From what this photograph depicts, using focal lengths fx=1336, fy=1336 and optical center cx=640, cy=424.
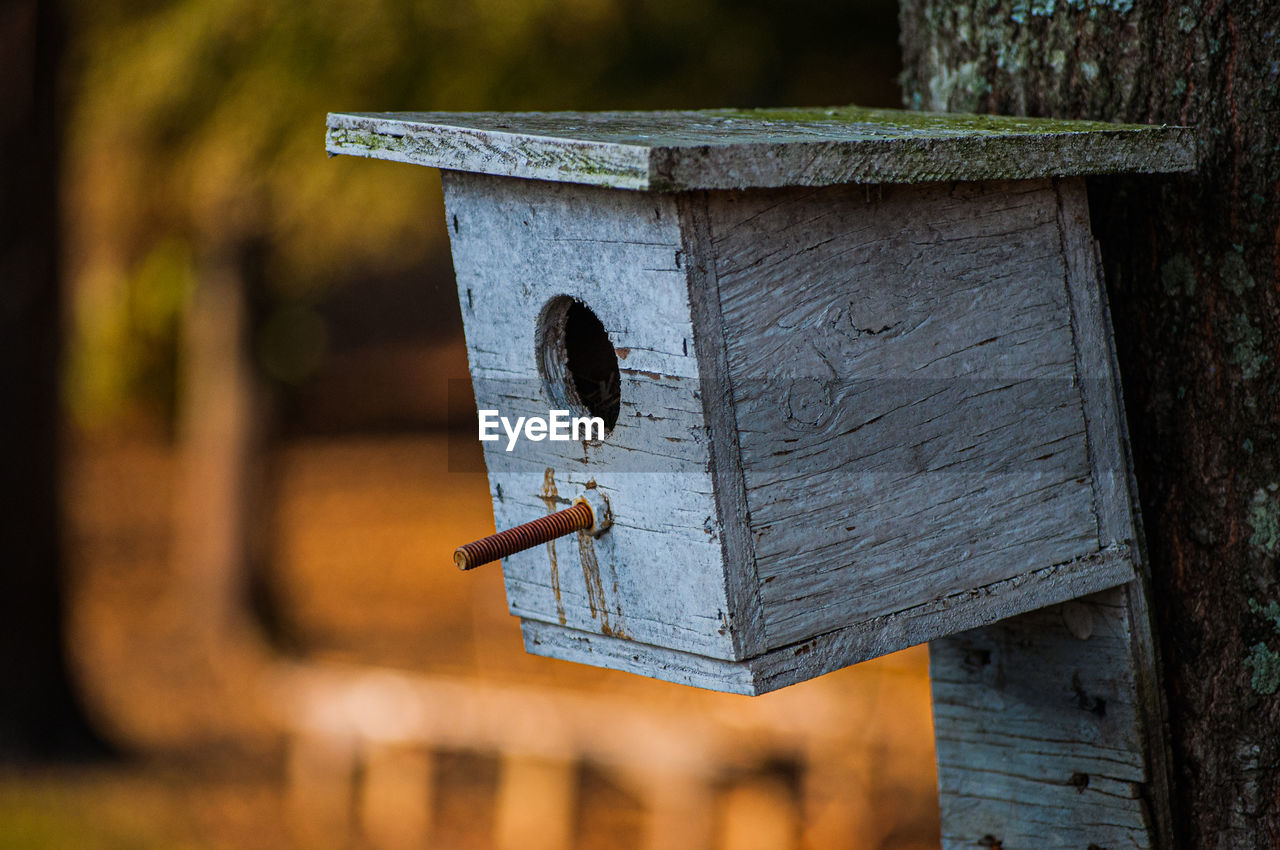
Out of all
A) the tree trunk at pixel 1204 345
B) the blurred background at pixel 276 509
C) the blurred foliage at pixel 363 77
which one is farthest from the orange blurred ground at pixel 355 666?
the tree trunk at pixel 1204 345

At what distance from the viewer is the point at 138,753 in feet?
20.5

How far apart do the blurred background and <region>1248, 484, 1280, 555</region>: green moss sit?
2.71 meters

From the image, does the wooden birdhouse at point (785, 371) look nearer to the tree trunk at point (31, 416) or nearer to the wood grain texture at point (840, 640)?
the wood grain texture at point (840, 640)

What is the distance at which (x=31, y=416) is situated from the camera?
605cm

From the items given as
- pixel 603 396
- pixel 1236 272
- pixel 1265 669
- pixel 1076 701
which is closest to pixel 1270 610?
pixel 1265 669

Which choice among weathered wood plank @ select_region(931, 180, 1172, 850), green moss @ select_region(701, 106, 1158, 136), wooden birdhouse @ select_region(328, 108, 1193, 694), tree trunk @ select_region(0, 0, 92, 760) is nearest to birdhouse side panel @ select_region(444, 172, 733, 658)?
wooden birdhouse @ select_region(328, 108, 1193, 694)

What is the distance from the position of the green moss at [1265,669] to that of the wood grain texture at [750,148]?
63 centimetres

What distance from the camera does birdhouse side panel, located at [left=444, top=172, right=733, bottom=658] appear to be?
133 cm

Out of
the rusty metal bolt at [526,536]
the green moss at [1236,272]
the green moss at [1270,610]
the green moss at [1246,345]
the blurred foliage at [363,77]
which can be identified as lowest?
the green moss at [1270,610]

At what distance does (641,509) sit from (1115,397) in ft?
2.03

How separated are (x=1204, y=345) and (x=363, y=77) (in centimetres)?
317

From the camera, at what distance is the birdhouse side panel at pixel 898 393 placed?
4.43 feet

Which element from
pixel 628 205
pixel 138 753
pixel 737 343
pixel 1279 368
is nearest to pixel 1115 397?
pixel 1279 368

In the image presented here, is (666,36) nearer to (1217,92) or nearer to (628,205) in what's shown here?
(1217,92)
